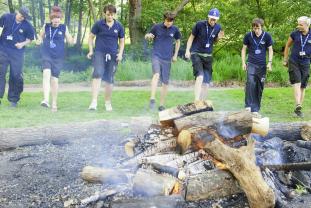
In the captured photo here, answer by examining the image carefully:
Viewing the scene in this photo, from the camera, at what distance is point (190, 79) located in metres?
15.4

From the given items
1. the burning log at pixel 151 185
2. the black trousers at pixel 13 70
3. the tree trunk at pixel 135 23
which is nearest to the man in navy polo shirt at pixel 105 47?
the black trousers at pixel 13 70

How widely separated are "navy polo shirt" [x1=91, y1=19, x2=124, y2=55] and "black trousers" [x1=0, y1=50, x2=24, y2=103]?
173 cm

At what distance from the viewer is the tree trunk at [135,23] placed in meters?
19.0

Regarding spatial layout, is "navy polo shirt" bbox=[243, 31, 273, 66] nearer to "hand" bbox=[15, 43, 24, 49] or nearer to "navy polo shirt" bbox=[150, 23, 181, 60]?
"navy polo shirt" bbox=[150, 23, 181, 60]

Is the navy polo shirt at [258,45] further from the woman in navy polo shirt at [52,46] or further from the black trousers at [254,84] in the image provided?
the woman in navy polo shirt at [52,46]

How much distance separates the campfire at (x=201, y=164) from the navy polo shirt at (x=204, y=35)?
3184 millimetres

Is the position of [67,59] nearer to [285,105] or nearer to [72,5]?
[72,5]

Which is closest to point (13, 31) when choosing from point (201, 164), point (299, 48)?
A: point (299, 48)

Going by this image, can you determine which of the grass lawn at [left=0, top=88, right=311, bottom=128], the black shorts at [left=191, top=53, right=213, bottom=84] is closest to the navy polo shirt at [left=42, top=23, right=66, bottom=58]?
the grass lawn at [left=0, top=88, right=311, bottom=128]

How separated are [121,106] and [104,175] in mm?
5794

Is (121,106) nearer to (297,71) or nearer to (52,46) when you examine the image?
(52,46)

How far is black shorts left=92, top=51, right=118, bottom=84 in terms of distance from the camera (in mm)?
9461

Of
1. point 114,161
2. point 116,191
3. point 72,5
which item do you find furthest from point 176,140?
point 72,5

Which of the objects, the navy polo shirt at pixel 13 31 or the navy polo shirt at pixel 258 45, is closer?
the navy polo shirt at pixel 258 45
